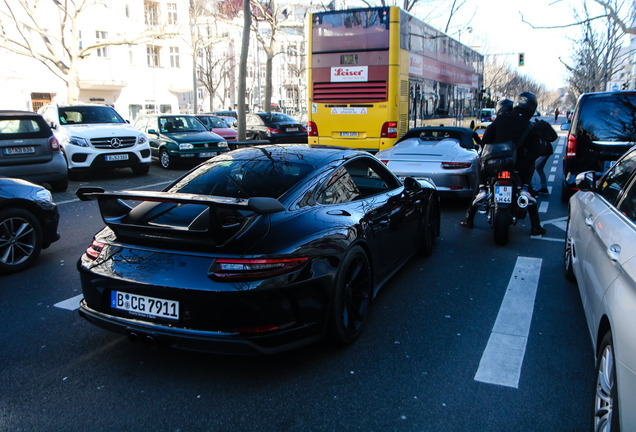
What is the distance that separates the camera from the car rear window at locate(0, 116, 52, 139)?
943cm

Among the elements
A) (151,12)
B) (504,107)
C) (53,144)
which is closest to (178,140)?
(53,144)

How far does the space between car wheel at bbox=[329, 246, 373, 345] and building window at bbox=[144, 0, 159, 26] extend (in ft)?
148

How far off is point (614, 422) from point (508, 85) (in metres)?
98.9

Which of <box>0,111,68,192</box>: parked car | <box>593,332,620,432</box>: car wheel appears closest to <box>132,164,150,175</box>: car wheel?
<box>0,111,68,192</box>: parked car

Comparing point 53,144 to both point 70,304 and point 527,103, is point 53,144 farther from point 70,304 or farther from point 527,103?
point 527,103

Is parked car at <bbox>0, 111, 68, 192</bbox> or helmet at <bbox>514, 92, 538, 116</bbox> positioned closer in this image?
helmet at <bbox>514, 92, 538, 116</bbox>

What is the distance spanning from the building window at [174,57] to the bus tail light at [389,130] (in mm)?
37474

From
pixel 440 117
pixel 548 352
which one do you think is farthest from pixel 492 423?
pixel 440 117

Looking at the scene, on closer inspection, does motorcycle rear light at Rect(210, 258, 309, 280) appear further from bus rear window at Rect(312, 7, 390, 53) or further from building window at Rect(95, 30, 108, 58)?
building window at Rect(95, 30, 108, 58)

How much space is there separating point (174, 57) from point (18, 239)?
44134 millimetres

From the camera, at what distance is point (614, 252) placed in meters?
2.75

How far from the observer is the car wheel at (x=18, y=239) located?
553 centimetres

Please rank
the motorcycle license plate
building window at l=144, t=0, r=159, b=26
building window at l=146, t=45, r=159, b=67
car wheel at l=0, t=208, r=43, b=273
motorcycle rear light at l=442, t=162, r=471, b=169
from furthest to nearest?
building window at l=146, t=45, r=159, b=67, building window at l=144, t=0, r=159, b=26, motorcycle rear light at l=442, t=162, r=471, b=169, the motorcycle license plate, car wheel at l=0, t=208, r=43, b=273

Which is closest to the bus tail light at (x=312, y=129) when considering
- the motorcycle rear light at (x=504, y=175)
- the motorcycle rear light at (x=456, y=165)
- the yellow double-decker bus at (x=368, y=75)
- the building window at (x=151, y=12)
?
the yellow double-decker bus at (x=368, y=75)
